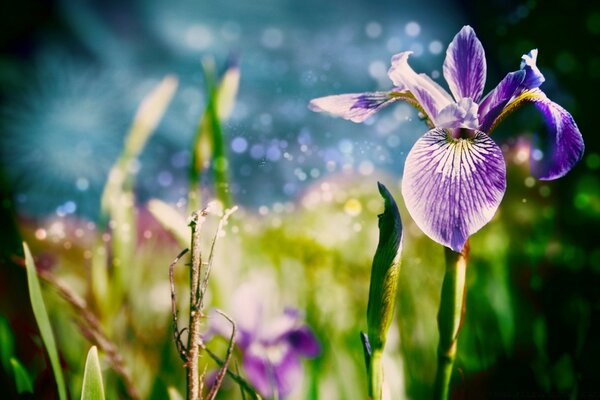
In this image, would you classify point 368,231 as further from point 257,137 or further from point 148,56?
point 148,56

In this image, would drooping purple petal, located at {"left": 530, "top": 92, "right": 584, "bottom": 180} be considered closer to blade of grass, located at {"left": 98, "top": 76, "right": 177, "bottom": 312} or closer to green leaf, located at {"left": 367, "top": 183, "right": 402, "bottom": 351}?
green leaf, located at {"left": 367, "top": 183, "right": 402, "bottom": 351}

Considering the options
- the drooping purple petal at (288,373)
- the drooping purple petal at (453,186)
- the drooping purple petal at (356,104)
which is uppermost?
the drooping purple petal at (356,104)

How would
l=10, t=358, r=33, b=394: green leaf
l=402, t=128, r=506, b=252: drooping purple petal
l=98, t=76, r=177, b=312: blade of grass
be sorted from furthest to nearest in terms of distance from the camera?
1. l=98, t=76, r=177, b=312: blade of grass
2. l=10, t=358, r=33, b=394: green leaf
3. l=402, t=128, r=506, b=252: drooping purple petal

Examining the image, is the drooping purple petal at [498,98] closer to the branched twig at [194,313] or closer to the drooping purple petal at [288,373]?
the branched twig at [194,313]

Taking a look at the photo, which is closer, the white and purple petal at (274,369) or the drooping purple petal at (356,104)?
the drooping purple petal at (356,104)

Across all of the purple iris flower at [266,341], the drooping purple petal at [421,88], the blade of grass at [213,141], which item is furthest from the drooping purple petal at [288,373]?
the drooping purple petal at [421,88]

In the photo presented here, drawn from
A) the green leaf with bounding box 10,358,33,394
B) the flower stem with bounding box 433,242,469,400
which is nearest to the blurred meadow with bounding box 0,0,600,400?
the green leaf with bounding box 10,358,33,394

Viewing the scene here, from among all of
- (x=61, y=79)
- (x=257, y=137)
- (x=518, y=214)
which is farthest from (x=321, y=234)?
(x=61, y=79)

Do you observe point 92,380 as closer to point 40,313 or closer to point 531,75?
point 40,313
